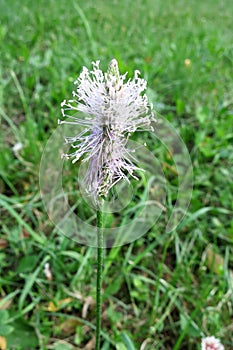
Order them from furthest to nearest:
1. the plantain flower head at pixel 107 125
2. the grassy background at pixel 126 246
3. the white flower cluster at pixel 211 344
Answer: the grassy background at pixel 126 246
the white flower cluster at pixel 211 344
the plantain flower head at pixel 107 125

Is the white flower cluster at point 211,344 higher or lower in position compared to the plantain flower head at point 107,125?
lower

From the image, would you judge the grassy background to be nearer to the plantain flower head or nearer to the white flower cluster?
the white flower cluster

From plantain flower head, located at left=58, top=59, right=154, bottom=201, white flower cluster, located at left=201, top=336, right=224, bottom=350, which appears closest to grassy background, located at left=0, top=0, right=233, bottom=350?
white flower cluster, located at left=201, top=336, right=224, bottom=350

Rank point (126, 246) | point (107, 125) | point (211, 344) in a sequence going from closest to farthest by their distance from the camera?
point (107, 125), point (211, 344), point (126, 246)

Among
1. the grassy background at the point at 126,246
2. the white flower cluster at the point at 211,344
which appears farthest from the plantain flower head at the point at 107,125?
the white flower cluster at the point at 211,344

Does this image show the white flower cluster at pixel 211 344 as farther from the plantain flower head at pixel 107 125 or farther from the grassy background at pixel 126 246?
the plantain flower head at pixel 107 125

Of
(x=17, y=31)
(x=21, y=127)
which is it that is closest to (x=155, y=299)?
(x=21, y=127)

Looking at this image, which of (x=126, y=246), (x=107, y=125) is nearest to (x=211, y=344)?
(x=126, y=246)

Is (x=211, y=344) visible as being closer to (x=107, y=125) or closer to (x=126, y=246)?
(x=126, y=246)
